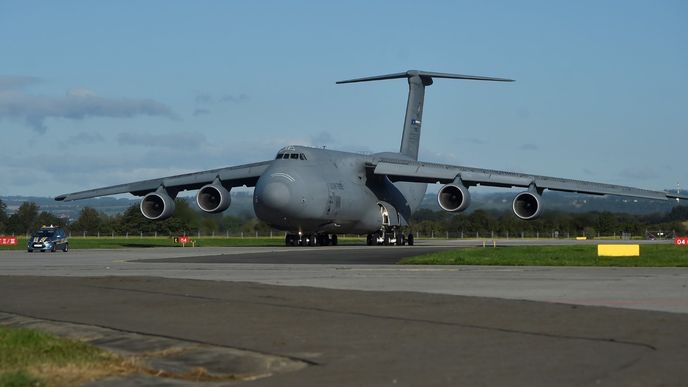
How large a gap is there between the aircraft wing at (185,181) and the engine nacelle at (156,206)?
126 cm

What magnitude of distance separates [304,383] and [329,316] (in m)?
5.31

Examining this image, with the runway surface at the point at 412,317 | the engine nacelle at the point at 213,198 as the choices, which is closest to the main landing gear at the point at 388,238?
the engine nacelle at the point at 213,198

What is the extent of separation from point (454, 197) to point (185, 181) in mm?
13279

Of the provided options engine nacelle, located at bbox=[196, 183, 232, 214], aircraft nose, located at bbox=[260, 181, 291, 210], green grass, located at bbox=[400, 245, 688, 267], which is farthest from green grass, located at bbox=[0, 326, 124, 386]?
engine nacelle, located at bbox=[196, 183, 232, 214]

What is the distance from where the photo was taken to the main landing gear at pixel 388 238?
178ft

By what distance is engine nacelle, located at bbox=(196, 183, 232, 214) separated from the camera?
50.1m

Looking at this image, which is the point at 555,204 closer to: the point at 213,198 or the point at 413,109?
the point at 413,109

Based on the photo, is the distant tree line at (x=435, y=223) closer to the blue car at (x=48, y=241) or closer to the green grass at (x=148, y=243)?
the green grass at (x=148, y=243)

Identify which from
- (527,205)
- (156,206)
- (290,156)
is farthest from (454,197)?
(156,206)

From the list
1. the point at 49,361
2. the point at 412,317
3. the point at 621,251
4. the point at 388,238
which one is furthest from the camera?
the point at 388,238

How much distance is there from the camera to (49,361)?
1002 cm

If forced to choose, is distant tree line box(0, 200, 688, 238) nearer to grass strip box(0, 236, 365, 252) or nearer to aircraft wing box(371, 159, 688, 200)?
grass strip box(0, 236, 365, 252)

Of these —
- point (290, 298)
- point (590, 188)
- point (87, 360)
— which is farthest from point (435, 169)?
point (87, 360)

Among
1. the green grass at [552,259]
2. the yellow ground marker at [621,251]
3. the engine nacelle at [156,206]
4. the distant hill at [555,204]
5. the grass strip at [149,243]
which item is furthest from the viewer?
the distant hill at [555,204]
